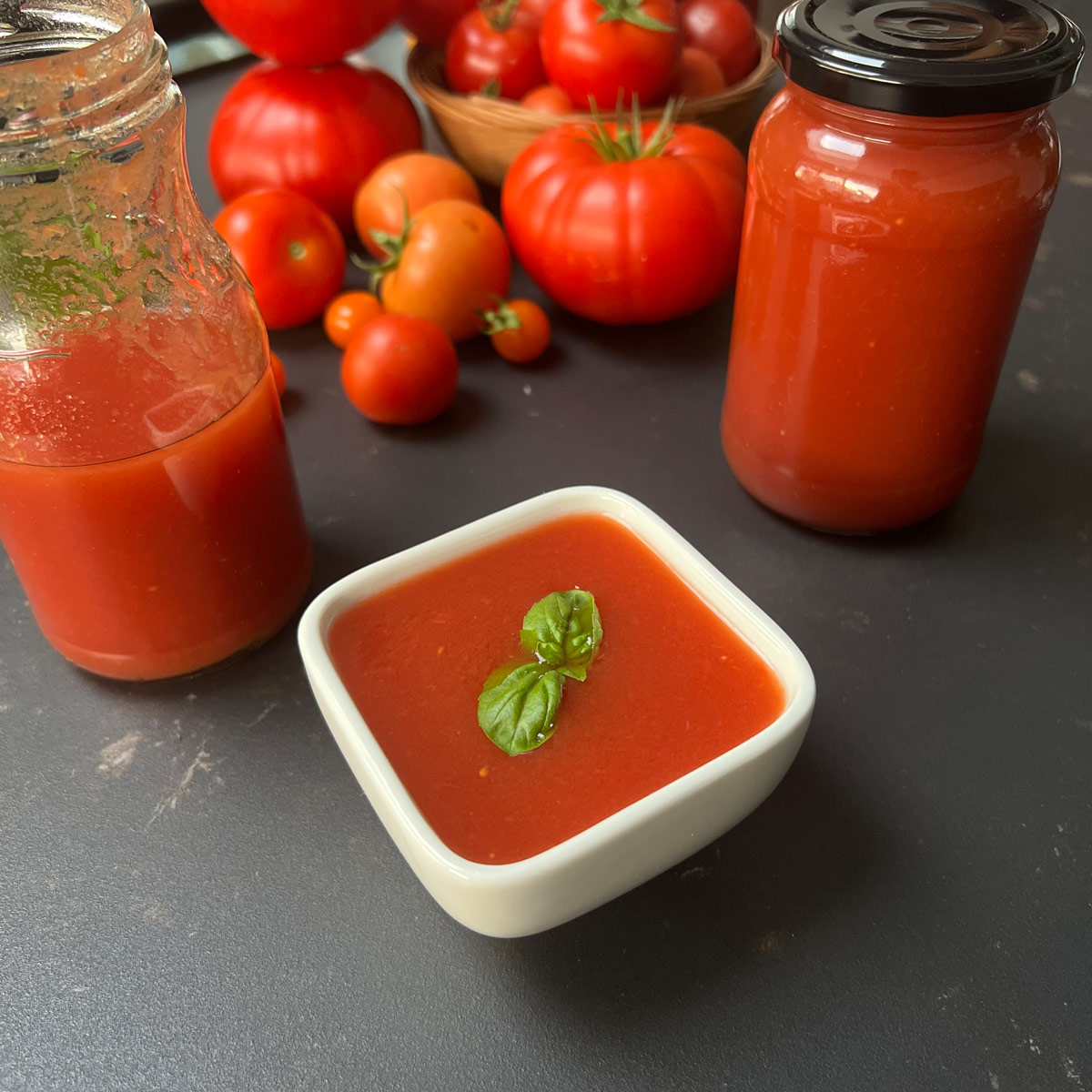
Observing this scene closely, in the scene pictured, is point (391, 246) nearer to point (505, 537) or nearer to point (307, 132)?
point (307, 132)

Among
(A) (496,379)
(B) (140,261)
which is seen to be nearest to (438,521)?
(A) (496,379)

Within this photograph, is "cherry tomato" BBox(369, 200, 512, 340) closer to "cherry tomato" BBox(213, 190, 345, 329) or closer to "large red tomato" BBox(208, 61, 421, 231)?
"cherry tomato" BBox(213, 190, 345, 329)

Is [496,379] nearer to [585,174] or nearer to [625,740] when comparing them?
[585,174]

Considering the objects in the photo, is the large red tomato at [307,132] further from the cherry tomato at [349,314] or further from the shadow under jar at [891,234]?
the shadow under jar at [891,234]

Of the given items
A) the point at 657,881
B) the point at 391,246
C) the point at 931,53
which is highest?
the point at 931,53

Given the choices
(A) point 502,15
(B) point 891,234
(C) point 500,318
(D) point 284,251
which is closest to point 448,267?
(C) point 500,318

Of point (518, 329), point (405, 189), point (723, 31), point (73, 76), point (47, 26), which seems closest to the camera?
point (73, 76)

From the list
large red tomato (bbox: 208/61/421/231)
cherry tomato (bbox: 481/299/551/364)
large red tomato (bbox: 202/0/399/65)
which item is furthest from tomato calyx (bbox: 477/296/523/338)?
large red tomato (bbox: 202/0/399/65)

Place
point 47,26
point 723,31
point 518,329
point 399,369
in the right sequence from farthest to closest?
point 723,31, point 518,329, point 399,369, point 47,26
